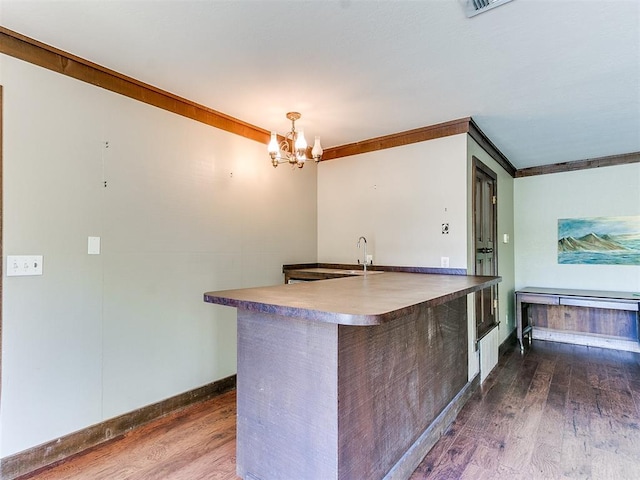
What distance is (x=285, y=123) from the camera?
3.30m

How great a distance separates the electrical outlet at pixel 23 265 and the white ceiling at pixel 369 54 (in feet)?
4.10

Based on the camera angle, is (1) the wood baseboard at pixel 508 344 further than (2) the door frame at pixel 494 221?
Yes

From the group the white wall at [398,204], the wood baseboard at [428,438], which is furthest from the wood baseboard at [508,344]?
the white wall at [398,204]

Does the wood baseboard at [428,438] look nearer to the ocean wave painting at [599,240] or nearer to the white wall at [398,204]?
the white wall at [398,204]

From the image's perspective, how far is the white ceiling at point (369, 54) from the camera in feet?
5.69

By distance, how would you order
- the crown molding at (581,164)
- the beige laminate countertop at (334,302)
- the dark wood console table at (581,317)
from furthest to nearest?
the crown molding at (581,164), the dark wood console table at (581,317), the beige laminate countertop at (334,302)

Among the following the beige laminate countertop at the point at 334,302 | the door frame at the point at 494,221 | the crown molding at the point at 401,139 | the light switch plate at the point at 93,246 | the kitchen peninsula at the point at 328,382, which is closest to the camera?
the beige laminate countertop at the point at 334,302

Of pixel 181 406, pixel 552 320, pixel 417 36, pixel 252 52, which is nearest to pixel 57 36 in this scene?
pixel 252 52

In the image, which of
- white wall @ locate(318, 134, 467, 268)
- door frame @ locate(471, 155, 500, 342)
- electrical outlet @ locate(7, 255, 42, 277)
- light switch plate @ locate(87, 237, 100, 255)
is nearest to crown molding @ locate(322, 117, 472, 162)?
white wall @ locate(318, 134, 467, 268)

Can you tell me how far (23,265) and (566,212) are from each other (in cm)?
591

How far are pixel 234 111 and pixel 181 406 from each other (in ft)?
8.09

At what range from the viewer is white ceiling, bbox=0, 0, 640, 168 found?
68.3 inches

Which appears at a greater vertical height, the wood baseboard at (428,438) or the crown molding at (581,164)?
the crown molding at (581,164)

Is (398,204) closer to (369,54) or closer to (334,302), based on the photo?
(369,54)
